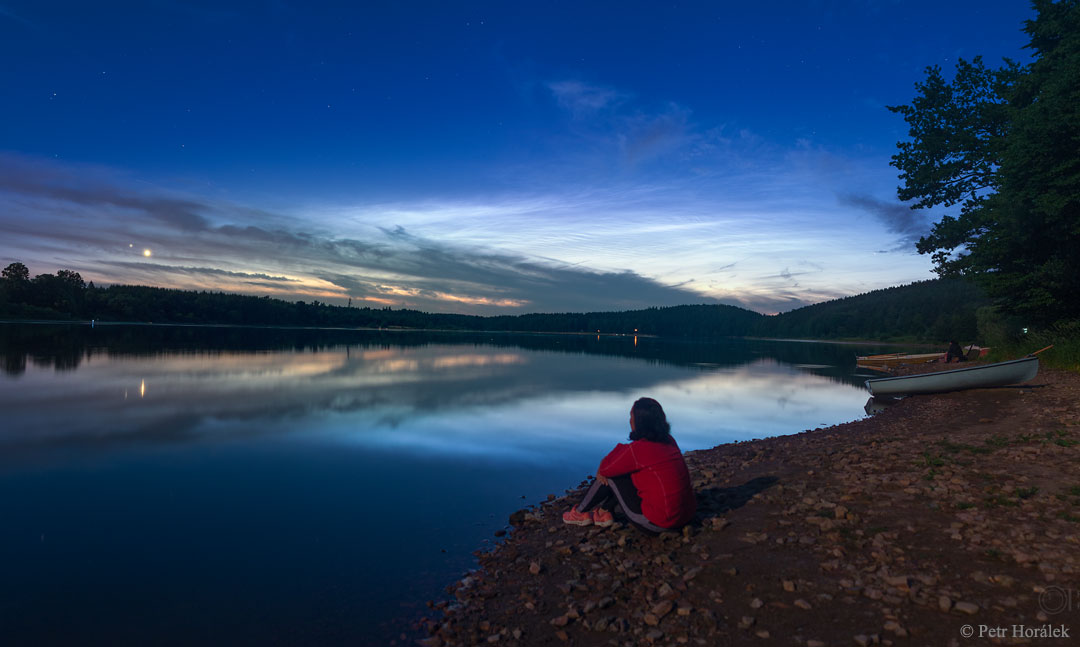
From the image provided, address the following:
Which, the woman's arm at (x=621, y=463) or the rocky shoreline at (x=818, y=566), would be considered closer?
the rocky shoreline at (x=818, y=566)

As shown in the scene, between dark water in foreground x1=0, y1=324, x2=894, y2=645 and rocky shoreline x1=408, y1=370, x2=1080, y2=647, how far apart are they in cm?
141

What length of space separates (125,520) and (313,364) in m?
38.5

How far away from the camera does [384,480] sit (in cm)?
1254

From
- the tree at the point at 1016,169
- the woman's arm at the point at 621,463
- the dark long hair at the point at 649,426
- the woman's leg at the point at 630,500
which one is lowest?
the woman's leg at the point at 630,500

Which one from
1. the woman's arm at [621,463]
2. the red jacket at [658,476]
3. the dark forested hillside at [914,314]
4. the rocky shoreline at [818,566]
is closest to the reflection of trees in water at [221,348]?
the rocky shoreline at [818,566]

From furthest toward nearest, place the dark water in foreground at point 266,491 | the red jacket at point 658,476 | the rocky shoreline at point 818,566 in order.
A: the red jacket at point 658,476, the dark water in foreground at point 266,491, the rocky shoreline at point 818,566

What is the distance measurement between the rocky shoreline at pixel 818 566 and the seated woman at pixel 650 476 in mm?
392

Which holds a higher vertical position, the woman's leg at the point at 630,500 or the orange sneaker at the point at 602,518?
the woman's leg at the point at 630,500

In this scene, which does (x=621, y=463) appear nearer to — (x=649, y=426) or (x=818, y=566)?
(x=649, y=426)

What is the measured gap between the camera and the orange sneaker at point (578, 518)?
8328 mm

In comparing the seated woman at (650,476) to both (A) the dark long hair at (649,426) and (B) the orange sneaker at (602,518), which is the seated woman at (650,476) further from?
(B) the orange sneaker at (602,518)

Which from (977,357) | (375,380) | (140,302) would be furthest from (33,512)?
(140,302)

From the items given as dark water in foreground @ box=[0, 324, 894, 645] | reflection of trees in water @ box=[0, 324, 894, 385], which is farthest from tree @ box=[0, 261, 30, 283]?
dark water in foreground @ box=[0, 324, 894, 645]

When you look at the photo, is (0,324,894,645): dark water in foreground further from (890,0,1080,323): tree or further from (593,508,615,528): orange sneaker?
(890,0,1080,323): tree
